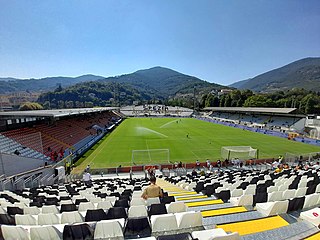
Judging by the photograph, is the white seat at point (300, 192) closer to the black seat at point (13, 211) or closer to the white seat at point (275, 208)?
the white seat at point (275, 208)

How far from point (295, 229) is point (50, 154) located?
26.0 meters

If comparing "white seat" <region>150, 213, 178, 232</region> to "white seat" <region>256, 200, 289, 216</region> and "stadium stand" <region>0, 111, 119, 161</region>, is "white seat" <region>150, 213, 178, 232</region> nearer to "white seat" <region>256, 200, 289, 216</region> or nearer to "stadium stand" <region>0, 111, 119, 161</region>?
"white seat" <region>256, 200, 289, 216</region>

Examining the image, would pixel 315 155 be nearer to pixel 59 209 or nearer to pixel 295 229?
pixel 295 229

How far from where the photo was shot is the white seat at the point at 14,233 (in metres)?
3.25

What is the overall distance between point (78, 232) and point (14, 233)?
3.33 ft

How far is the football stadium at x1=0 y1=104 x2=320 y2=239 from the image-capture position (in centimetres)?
354

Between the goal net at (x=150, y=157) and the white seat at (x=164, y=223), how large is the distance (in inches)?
766

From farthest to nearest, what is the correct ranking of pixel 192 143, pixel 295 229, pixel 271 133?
pixel 271 133 < pixel 192 143 < pixel 295 229

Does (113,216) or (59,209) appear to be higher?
(113,216)

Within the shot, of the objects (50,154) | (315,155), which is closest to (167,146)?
(50,154)

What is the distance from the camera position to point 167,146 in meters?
31.8

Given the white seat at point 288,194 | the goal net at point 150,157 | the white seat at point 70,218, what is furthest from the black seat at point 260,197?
the goal net at point 150,157

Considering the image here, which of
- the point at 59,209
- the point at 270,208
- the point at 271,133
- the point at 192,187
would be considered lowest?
the point at 271,133

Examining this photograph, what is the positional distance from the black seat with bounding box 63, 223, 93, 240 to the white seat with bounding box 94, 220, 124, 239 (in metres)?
0.13
